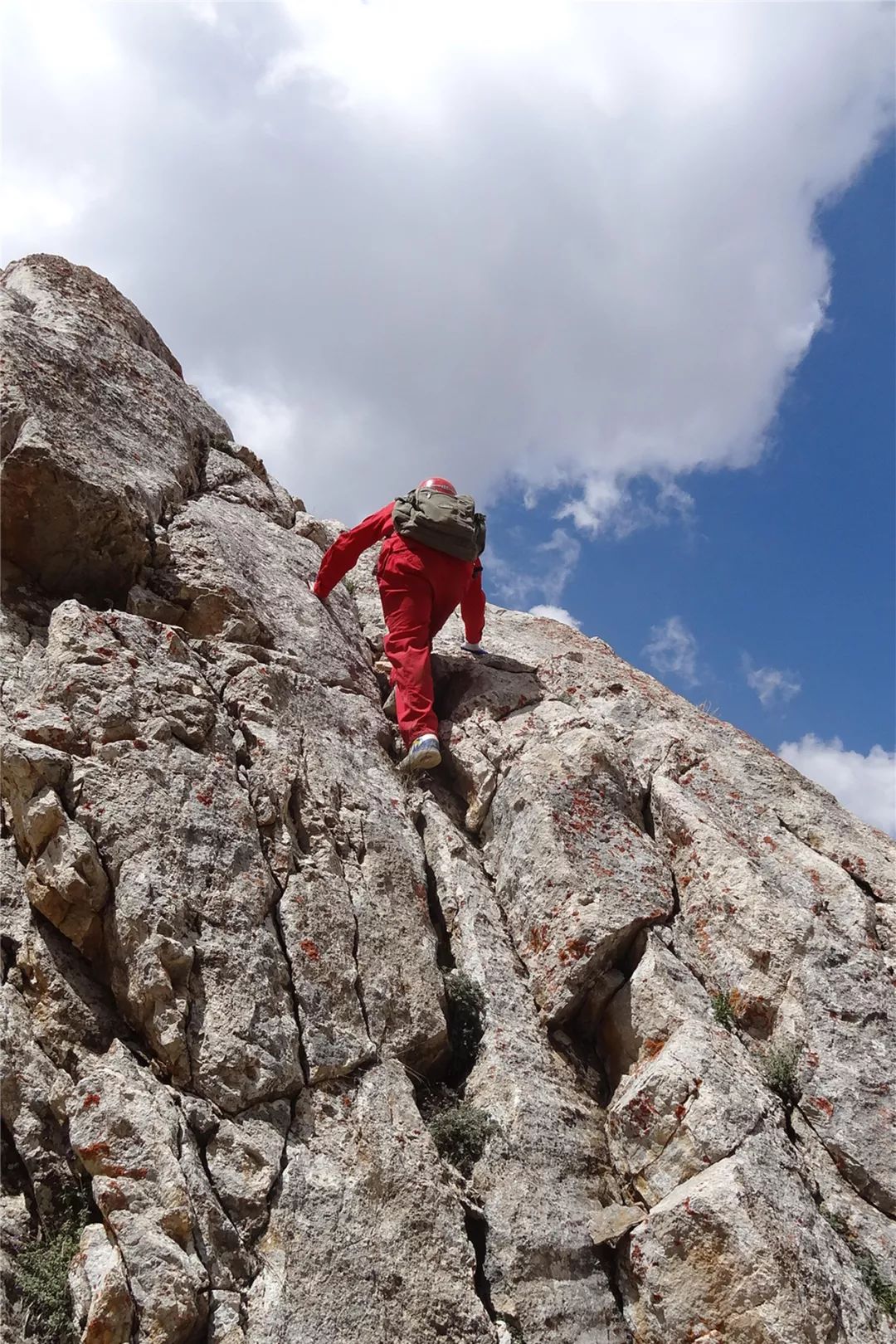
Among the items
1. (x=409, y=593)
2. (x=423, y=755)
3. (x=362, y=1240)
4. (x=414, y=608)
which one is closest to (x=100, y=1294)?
(x=362, y=1240)

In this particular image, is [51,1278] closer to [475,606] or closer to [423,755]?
[423,755]

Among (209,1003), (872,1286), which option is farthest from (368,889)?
(872,1286)

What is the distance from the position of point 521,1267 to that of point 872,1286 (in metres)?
2.57

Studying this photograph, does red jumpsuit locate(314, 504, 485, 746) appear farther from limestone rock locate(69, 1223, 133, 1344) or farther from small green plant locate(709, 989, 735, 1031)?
limestone rock locate(69, 1223, 133, 1344)

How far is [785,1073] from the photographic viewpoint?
7785 millimetres

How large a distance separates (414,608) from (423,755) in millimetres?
1986

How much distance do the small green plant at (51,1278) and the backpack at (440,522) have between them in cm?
741

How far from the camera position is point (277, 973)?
695 cm

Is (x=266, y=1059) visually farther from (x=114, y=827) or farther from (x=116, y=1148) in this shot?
(x=114, y=827)

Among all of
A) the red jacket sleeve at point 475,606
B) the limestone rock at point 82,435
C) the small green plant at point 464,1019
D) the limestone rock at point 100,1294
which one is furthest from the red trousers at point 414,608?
the limestone rock at point 100,1294

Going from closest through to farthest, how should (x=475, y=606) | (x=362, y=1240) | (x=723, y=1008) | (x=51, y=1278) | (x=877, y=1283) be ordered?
(x=51, y=1278) < (x=362, y=1240) < (x=877, y=1283) < (x=723, y=1008) < (x=475, y=606)

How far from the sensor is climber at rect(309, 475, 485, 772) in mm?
10539

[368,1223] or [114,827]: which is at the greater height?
[114,827]

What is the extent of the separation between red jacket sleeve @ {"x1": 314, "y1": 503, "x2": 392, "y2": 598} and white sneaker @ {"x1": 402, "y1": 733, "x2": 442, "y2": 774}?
2.72 metres
